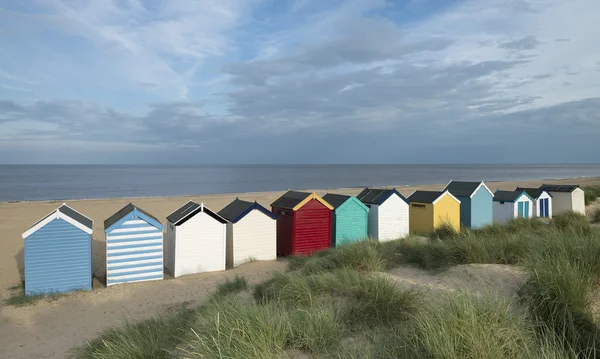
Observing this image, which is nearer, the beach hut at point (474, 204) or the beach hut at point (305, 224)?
the beach hut at point (305, 224)

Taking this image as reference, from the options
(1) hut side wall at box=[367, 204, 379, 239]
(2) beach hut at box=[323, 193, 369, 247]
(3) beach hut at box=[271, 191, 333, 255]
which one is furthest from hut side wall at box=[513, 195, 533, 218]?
(3) beach hut at box=[271, 191, 333, 255]

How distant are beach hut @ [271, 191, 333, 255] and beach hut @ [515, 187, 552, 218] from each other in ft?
28.9

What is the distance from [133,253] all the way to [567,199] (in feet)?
54.3

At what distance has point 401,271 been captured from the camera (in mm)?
7051

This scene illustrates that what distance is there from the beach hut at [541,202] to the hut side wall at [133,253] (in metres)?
13.8

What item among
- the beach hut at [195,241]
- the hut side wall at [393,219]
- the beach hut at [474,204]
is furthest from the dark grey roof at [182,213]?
the beach hut at [474,204]

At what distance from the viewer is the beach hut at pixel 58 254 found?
30.2 ft

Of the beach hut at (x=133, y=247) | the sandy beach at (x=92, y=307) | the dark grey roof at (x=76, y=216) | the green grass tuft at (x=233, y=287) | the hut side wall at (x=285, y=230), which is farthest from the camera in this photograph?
the hut side wall at (x=285, y=230)

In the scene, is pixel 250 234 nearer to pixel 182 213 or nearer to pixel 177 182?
pixel 182 213

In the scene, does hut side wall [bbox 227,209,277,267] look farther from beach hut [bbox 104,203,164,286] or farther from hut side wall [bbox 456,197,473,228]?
hut side wall [bbox 456,197,473,228]

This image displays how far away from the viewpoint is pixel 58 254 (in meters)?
9.47

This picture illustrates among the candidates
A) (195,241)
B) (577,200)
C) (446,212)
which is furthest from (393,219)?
(577,200)

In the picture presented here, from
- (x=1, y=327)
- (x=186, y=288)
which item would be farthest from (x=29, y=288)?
(x=186, y=288)

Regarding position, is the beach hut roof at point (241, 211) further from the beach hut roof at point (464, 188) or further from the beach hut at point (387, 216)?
the beach hut roof at point (464, 188)
